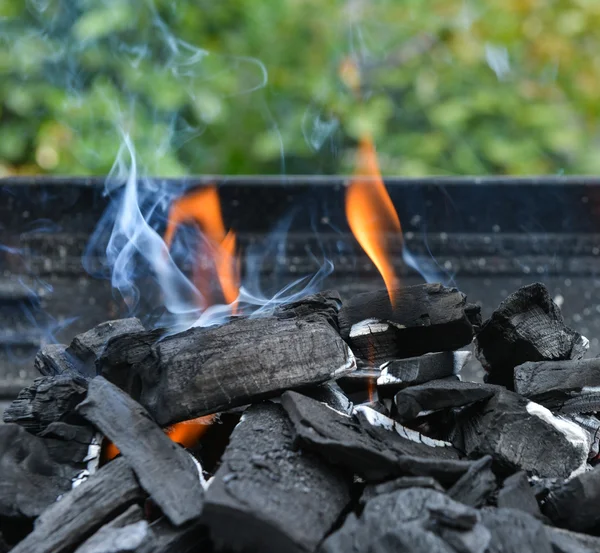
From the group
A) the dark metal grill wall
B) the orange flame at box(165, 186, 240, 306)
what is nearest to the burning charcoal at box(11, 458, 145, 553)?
the orange flame at box(165, 186, 240, 306)

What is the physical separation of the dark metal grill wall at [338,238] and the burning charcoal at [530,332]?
89 centimetres

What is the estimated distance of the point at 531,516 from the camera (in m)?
1.04

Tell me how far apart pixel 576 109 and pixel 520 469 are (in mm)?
3912

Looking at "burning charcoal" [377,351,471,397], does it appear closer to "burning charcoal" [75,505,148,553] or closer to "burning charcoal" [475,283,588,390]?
"burning charcoal" [475,283,588,390]

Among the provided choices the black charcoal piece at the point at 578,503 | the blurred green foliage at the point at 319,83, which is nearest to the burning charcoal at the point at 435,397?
the black charcoal piece at the point at 578,503

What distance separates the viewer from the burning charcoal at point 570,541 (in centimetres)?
101

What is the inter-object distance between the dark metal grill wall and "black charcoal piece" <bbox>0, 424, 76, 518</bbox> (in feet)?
3.80

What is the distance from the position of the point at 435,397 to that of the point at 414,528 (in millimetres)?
384

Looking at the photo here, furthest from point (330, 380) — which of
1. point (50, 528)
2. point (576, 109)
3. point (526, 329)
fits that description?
point (576, 109)

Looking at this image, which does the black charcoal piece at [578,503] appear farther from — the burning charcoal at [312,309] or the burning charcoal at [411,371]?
the burning charcoal at [312,309]

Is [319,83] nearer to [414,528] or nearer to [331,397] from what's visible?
[331,397]

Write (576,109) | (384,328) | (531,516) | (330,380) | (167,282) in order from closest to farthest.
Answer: (531,516) → (330,380) → (384,328) → (167,282) → (576,109)

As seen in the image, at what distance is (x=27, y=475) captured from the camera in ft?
3.99

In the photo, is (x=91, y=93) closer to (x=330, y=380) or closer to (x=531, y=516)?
(x=330, y=380)
